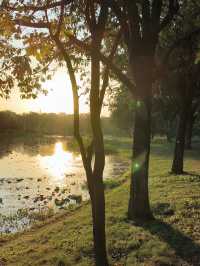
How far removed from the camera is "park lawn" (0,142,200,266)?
12430 mm

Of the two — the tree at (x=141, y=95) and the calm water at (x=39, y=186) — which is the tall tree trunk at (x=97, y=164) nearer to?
the tree at (x=141, y=95)

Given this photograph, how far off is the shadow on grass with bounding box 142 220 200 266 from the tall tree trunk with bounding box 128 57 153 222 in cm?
80

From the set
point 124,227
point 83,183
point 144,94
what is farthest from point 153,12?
point 83,183

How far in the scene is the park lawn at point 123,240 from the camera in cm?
1243

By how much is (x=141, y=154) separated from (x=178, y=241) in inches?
164

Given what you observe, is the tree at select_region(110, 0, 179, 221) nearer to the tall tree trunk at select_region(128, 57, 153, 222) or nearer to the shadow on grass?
the tall tree trunk at select_region(128, 57, 153, 222)

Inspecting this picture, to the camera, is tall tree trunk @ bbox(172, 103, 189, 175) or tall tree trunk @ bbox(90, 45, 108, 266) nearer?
tall tree trunk @ bbox(90, 45, 108, 266)

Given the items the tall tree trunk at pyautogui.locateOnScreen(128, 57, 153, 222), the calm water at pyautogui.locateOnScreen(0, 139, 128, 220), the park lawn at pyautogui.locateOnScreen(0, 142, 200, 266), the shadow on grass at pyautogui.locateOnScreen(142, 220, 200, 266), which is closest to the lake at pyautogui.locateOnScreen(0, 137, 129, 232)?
the calm water at pyautogui.locateOnScreen(0, 139, 128, 220)

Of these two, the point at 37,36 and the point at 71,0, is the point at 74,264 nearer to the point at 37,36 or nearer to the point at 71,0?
the point at 37,36

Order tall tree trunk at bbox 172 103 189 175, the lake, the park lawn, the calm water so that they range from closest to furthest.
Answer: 1. the park lawn
2. the lake
3. the calm water
4. tall tree trunk at bbox 172 103 189 175

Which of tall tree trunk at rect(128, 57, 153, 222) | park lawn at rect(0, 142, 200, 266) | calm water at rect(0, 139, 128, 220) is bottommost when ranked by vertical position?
calm water at rect(0, 139, 128, 220)

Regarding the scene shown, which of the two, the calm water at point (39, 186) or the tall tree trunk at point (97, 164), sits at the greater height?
the tall tree trunk at point (97, 164)

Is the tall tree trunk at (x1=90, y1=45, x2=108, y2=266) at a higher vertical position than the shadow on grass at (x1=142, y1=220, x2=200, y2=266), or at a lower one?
higher

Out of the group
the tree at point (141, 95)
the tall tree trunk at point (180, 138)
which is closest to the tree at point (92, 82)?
the tree at point (141, 95)
